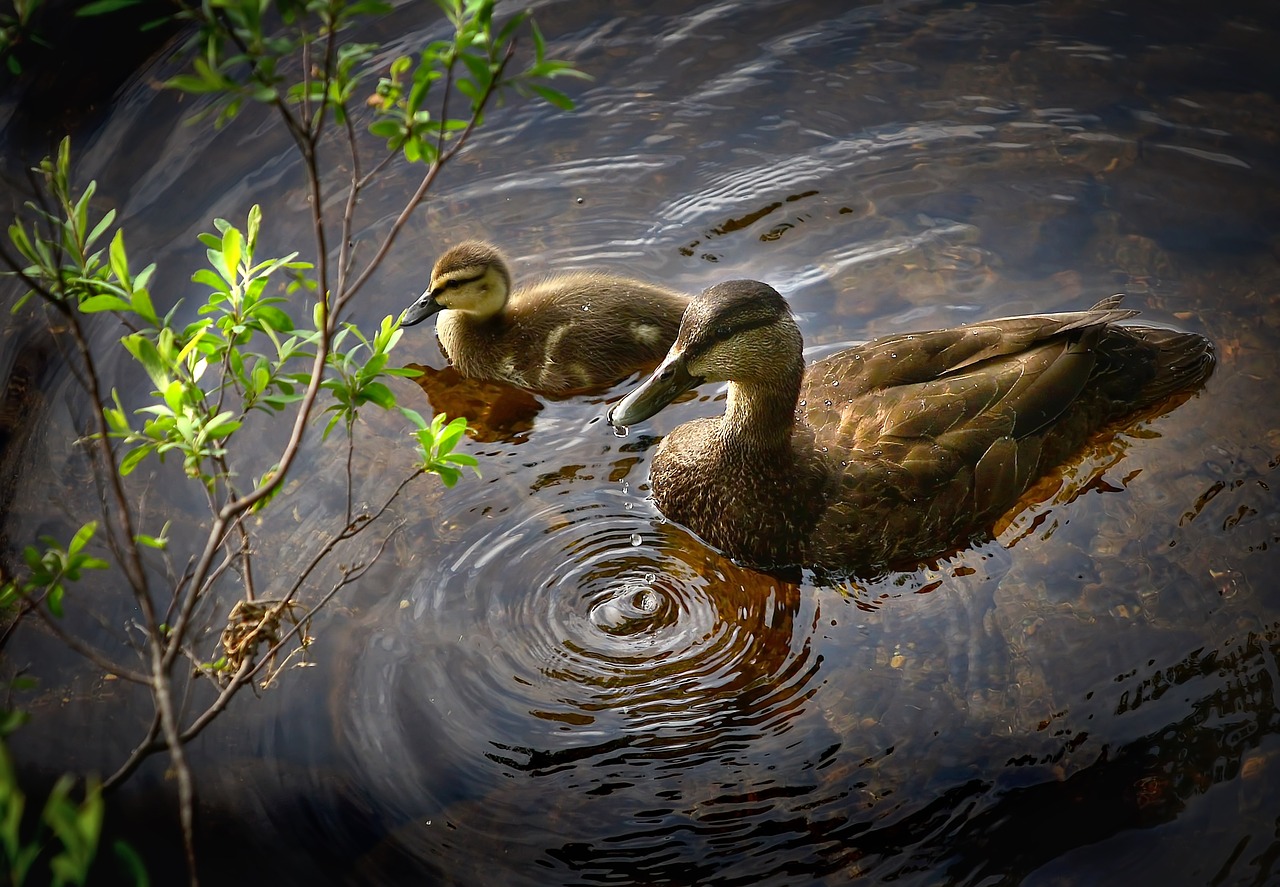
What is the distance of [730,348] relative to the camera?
3.57 metres

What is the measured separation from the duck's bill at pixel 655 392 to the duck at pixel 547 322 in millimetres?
736

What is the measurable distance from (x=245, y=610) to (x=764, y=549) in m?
1.67

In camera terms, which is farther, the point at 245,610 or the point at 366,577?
the point at 366,577

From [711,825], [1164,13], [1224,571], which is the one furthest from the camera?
[1164,13]

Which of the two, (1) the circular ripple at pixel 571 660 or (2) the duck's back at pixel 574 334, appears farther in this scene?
(2) the duck's back at pixel 574 334

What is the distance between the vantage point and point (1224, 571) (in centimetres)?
358

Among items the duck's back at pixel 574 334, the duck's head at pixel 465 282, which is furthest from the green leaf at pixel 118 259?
the duck's back at pixel 574 334

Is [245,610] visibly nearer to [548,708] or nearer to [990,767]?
[548,708]

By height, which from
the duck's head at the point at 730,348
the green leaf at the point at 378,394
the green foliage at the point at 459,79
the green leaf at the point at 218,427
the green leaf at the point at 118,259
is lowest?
the duck's head at the point at 730,348

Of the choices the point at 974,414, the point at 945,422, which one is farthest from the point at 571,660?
the point at 974,414

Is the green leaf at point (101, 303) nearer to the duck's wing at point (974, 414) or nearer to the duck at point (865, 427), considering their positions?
the duck at point (865, 427)

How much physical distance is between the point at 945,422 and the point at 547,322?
1636 millimetres

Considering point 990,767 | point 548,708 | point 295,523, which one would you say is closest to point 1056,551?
point 990,767

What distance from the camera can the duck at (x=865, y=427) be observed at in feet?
11.7
